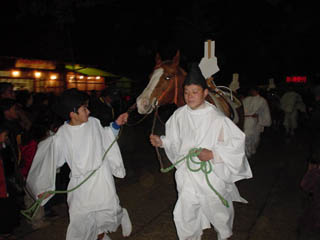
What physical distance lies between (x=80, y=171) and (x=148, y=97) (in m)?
1.81

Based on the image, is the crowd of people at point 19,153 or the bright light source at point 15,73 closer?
the crowd of people at point 19,153

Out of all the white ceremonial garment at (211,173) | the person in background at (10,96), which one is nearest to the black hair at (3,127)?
the person in background at (10,96)

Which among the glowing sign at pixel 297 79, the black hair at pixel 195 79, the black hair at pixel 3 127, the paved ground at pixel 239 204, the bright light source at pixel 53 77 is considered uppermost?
the glowing sign at pixel 297 79

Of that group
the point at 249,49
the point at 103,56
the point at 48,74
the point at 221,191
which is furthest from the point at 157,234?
the point at 249,49

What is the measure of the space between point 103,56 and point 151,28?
518 centimetres

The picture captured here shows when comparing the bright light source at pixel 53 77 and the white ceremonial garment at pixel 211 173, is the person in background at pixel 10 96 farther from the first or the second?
the bright light source at pixel 53 77

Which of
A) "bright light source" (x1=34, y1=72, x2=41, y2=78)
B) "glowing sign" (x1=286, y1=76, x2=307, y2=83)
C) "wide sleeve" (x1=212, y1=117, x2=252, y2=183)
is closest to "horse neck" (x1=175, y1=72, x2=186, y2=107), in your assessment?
"wide sleeve" (x1=212, y1=117, x2=252, y2=183)

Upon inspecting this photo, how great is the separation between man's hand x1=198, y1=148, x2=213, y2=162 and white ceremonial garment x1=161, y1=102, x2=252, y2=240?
0.07 m

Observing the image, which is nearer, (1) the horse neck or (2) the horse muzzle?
(2) the horse muzzle

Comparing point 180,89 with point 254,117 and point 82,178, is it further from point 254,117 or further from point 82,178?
point 254,117

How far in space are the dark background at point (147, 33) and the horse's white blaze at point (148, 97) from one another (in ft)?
26.7

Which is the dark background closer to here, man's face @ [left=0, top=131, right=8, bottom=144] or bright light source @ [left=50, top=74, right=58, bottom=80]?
bright light source @ [left=50, top=74, right=58, bottom=80]

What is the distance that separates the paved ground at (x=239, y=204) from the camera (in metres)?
3.72

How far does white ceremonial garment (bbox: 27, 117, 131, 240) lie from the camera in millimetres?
2840
